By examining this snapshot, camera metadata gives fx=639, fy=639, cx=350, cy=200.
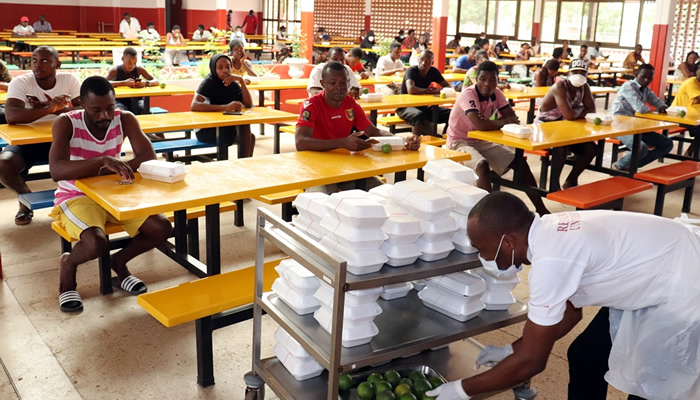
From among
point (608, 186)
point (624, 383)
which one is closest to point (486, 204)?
point (624, 383)

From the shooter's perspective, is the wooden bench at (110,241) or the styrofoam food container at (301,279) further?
the wooden bench at (110,241)

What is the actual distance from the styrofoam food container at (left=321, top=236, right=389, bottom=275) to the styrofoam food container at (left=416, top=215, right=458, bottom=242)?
195 mm

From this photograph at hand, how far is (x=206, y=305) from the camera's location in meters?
2.54

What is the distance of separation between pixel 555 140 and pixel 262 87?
3.49 meters

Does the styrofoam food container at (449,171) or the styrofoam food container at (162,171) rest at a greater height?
the styrofoam food container at (449,171)

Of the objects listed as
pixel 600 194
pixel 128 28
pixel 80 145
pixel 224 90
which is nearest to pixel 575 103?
pixel 600 194

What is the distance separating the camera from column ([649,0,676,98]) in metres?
11.3

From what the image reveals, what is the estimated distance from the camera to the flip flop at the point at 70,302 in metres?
3.28

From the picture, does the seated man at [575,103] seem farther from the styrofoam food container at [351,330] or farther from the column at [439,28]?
the column at [439,28]

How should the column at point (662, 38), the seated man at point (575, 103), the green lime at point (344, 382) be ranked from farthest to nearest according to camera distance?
the column at point (662, 38), the seated man at point (575, 103), the green lime at point (344, 382)

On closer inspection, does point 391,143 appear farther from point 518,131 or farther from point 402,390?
point 402,390

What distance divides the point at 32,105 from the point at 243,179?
2203 millimetres

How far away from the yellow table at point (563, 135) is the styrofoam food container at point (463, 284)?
7.21ft

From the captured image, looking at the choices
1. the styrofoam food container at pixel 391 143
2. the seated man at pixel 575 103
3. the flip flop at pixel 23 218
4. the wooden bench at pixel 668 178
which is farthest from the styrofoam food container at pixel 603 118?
the flip flop at pixel 23 218
